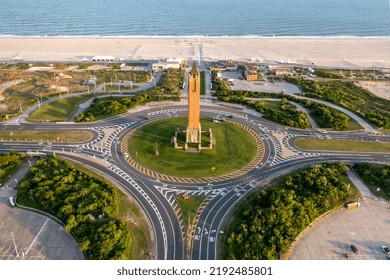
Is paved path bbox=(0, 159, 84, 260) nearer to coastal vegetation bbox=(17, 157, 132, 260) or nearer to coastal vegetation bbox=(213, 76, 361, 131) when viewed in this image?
coastal vegetation bbox=(17, 157, 132, 260)

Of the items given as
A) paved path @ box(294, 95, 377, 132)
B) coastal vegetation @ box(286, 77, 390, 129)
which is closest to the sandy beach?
coastal vegetation @ box(286, 77, 390, 129)

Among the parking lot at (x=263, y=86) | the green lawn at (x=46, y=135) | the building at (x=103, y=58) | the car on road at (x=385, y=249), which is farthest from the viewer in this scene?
the building at (x=103, y=58)

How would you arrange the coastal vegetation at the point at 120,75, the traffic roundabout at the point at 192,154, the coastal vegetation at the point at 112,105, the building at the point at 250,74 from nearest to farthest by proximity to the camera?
the traffic roundabout at the point at 192,154, the coastal vegetation at the point at 112,105, the coastal vegetation at the point at 120,75, the building at the point at 250,74

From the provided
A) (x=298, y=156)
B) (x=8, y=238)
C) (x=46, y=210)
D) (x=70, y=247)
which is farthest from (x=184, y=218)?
(x=298, y=156)

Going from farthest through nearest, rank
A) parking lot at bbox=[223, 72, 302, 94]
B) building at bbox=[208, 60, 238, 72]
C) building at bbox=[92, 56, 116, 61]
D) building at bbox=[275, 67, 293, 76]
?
building at bbox=[92, 56, 116, 61]
building at bbox=[208, 60, 238, 72]
building at bbox=[275, 67, 293, 76]
parking lot at bbox=[223, 72, 302, 94]

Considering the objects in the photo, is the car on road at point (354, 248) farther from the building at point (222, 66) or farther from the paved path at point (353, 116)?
the building at point (222, 66)

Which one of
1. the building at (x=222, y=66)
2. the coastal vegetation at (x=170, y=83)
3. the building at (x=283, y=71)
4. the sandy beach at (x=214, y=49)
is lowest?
the coastal vegetation at (x=170, y=83)

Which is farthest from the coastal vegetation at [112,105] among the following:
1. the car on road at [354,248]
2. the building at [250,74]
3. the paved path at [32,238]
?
the car on road at [354,248]

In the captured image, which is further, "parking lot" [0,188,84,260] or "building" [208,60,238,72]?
"building" [208,60,238,72]
